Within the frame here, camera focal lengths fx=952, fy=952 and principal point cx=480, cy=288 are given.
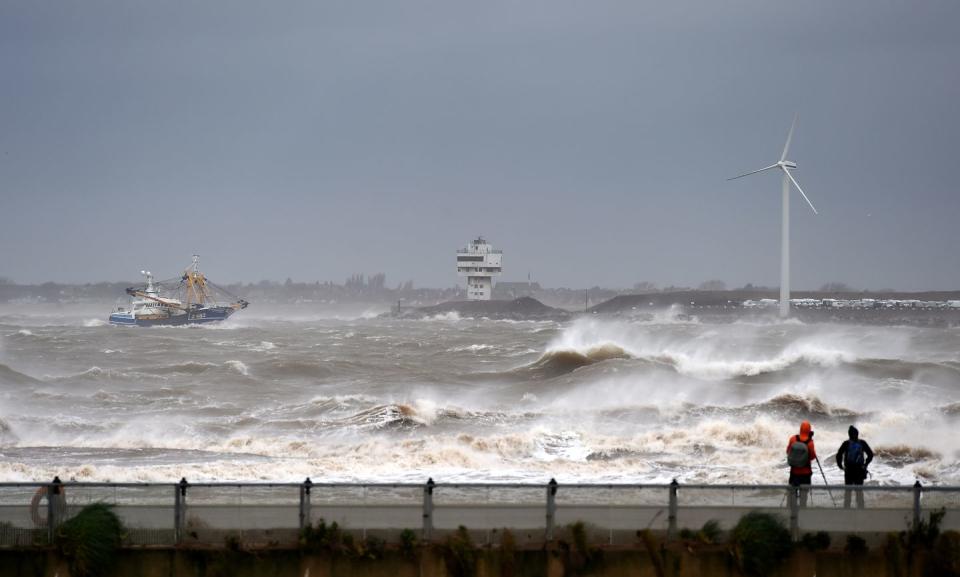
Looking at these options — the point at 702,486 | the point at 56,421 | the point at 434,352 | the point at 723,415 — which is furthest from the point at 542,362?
the point at 702,486

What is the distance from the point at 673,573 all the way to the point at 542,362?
35.2 meters

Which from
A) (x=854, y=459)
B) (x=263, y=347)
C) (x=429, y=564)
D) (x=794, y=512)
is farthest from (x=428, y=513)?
(x=263, y=347)

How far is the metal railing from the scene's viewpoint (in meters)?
7.51

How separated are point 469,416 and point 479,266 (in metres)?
141

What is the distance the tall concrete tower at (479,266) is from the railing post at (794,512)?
157588mm

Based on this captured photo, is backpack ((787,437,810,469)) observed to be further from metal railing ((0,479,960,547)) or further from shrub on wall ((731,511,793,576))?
shrub on wall ((731,511,793,576))

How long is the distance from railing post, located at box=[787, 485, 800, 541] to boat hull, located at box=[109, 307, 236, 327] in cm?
10613

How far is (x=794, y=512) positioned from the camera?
25.2ft

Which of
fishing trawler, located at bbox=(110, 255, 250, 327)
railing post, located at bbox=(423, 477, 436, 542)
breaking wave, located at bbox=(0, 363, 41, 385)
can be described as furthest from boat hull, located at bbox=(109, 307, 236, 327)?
railing post, located at bbox=(423, 477, 436, 542)

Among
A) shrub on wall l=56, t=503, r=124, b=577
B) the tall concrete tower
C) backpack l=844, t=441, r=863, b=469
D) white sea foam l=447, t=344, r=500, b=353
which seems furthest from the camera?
the tall concrete tower

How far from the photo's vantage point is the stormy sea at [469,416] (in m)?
16.1

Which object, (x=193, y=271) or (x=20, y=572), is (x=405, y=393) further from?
(x=193, y=271)

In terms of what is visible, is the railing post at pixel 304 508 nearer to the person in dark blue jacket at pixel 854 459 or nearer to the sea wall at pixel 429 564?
the sea wall at pixel 429 564

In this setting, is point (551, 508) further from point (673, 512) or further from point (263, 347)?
point (263, 347)
